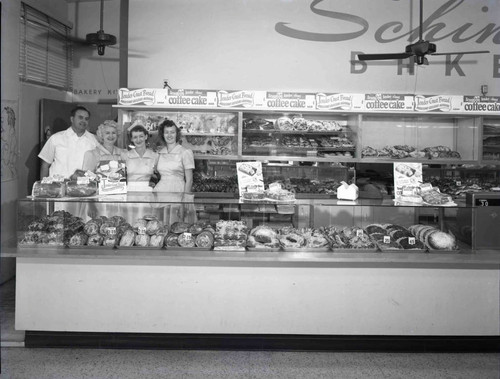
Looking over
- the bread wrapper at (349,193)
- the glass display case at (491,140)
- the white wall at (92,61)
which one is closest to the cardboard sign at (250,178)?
the bread wrapper at (349,193)

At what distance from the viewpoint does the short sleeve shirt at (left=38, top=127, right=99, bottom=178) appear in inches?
227

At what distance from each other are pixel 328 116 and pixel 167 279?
4135mm

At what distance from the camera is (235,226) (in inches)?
152

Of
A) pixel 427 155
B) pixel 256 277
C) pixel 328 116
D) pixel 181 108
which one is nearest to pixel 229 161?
pixel 181 108

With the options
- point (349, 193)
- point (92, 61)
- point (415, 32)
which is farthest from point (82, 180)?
point (415, 32)

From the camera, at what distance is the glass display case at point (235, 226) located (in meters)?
3.75

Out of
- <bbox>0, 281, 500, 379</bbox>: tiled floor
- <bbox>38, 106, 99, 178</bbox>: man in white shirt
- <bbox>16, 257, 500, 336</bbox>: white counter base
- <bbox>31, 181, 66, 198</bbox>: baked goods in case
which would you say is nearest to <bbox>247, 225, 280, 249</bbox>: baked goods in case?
<bbox>16, 257, 500, 336</bbox>: white counter base

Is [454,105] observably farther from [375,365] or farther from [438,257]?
[375,365]

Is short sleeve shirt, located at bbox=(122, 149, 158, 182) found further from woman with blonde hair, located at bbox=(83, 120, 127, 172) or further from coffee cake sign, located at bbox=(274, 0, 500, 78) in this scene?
coffee cake sign, located at bbox=(274, 0, 500, 78)

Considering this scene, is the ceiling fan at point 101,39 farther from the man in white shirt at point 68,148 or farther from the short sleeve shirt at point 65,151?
the short sleeve shirt at point 65,151

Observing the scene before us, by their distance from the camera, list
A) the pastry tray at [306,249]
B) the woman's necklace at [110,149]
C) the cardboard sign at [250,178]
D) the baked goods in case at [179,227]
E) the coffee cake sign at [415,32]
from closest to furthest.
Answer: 1. the pastry tray at [306,249]
2. the baked goods in case at [179,227]
3. the cardboard sign at [250,178]
4. the woman's necklace at [110,149]
5. the coffee cake sign at [415,32]

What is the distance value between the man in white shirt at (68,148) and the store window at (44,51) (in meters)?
0.91

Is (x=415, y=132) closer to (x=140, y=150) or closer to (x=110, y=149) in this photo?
(x=140, y=150)

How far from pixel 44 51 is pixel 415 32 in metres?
5.20
